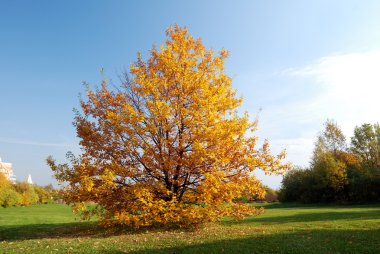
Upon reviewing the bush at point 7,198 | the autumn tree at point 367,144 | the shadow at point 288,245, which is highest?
the autumn tree at point 367,144

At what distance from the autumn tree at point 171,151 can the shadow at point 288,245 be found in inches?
141

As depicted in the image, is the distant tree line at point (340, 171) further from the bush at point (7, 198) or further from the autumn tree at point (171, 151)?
the bush at point (7, 198)

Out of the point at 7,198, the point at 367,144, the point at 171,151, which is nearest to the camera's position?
the point at 171,151

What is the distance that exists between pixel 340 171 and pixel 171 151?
4030cm

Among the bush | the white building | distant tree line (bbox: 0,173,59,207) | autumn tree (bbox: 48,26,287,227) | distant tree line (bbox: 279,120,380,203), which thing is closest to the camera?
autumn tree (bbox: 48,26,287,227)

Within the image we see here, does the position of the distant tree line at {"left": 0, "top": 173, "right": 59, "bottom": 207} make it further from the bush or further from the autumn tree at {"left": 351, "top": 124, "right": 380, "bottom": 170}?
the autumn tree at {"left": 351, "top": 124, "right": 380, "bottom": 170}

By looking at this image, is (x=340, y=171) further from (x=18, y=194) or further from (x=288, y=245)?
(x=18, y=194)

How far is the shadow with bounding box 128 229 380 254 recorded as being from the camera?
11.5 m

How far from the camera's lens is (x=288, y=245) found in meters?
12.3

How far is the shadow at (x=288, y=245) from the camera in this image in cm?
1146

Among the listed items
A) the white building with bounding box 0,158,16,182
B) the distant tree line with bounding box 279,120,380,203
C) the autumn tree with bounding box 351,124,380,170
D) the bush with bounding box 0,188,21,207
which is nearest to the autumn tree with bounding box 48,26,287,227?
the distant tree line with bounding box 279,120,380,203

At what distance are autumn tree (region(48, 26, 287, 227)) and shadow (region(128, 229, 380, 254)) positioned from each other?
358cm

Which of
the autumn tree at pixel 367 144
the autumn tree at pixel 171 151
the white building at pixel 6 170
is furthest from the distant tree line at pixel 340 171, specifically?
the white building at pixel 6 170

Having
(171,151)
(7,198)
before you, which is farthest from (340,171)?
(7,198)
